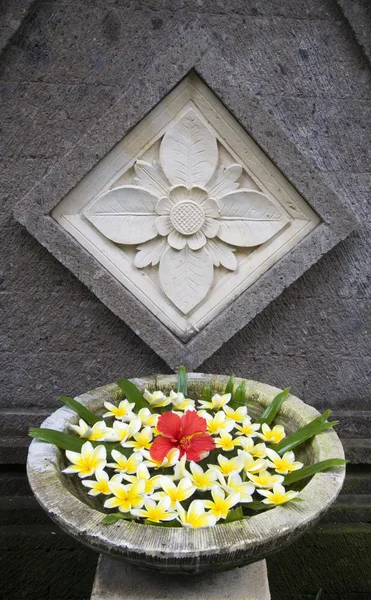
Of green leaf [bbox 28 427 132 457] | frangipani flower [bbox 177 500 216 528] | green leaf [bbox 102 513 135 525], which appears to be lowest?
green leaf [bbox 102 513 135 525]

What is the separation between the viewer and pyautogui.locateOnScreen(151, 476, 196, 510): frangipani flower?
1.54 m

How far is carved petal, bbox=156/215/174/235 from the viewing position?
246cm

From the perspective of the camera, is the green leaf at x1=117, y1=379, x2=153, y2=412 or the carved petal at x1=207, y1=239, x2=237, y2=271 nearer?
the green leaf at x1=117, y1=379, x2=153, y2=412

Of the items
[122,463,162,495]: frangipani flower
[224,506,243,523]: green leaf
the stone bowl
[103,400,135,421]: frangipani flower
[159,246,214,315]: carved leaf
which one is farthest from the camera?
[159,246,214,315]: carved leaf

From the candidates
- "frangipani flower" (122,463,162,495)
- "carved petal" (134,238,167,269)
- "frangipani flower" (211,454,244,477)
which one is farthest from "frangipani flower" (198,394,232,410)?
"carved petal" (134,238,167,269)

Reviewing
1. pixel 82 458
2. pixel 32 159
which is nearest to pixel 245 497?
pixel 82 458

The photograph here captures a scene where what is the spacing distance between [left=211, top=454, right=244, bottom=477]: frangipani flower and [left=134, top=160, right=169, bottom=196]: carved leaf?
1270 mm

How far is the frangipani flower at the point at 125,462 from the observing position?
66.1 inches

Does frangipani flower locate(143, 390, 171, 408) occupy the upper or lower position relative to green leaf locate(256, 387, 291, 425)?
lower

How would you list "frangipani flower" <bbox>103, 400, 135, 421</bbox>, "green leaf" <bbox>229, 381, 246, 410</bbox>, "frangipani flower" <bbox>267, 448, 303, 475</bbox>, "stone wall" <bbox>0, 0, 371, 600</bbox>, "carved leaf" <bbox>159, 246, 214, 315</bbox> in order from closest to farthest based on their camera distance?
"frangipani flower" <bbox>267, 448, 303, 475</bbox>, "frangipani flower" <bbox>103, 400, 135, 421</bbox>, "green leaf" <bbox>229, 381, 246, 410</bbox>, "stone wall" <bbox>0, 0, 371, 600</bbox>, "carved leaf" <bbox>159, 246, 214, 315</bbox>

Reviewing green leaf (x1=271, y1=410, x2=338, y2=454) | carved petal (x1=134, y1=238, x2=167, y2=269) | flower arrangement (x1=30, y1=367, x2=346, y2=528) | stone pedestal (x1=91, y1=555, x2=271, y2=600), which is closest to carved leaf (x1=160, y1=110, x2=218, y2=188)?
carved petal (x1=134, y1=238, x2=167, y2=269)

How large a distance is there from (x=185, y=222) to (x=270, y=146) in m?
0.51

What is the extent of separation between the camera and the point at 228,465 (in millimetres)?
1685

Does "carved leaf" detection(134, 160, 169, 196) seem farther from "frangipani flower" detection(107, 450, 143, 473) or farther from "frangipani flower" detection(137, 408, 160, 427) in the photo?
"frangipani flower" detection(107, 450, 143, 473)
